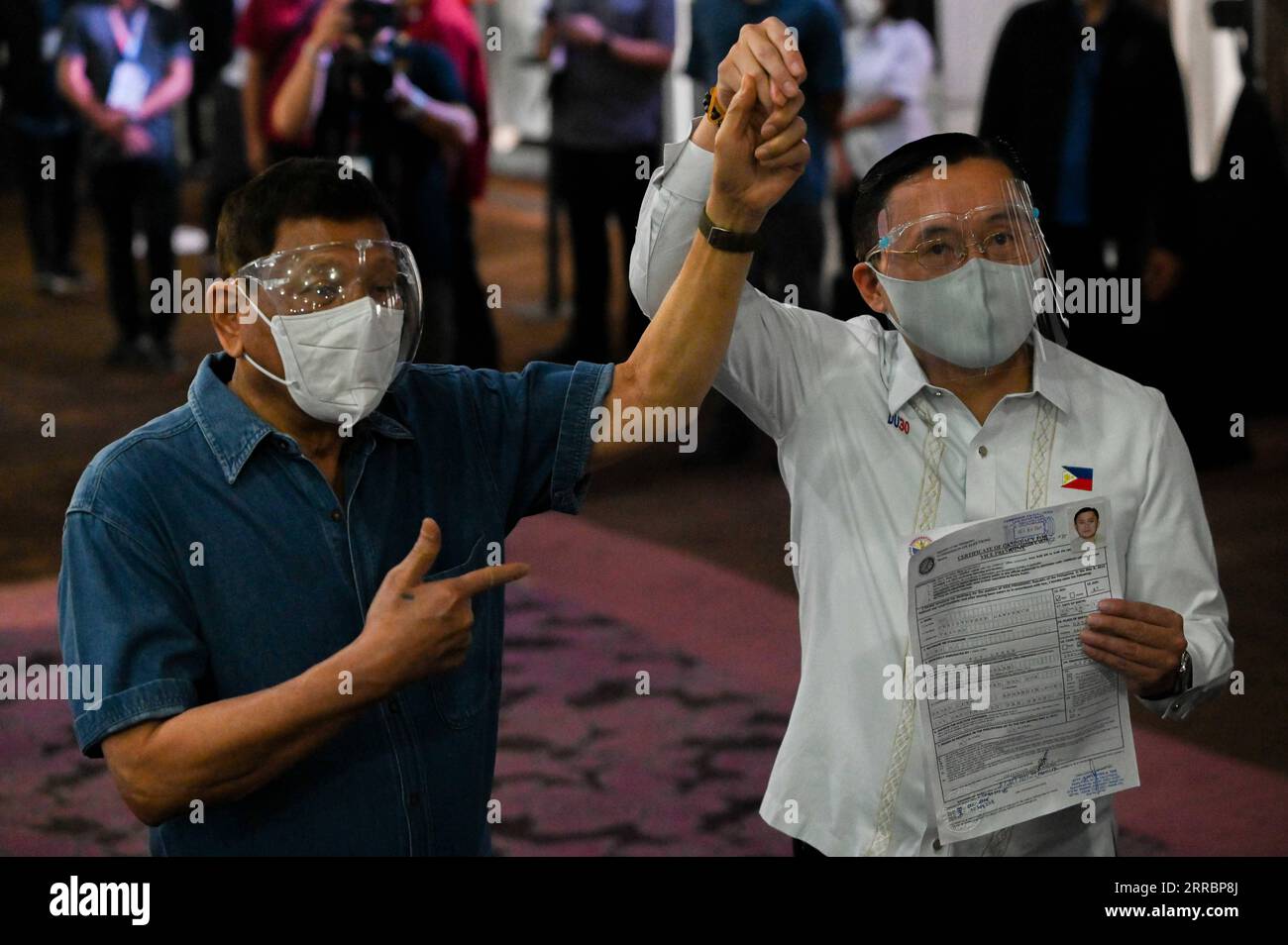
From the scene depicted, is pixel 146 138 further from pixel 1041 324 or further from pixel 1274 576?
pixel 1041 324

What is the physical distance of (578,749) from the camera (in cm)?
389

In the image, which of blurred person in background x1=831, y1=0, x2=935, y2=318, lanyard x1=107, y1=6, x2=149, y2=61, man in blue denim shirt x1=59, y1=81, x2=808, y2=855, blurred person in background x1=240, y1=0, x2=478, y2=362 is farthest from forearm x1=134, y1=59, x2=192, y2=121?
man in blue denim shirt x1=59, y1=81, x2=808, y2=855

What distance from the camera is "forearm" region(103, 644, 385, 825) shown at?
5.49ft

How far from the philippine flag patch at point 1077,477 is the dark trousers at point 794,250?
3.70 metres

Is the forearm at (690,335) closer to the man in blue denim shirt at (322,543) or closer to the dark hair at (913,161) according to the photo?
the man in blue denim shirt at (322,543)

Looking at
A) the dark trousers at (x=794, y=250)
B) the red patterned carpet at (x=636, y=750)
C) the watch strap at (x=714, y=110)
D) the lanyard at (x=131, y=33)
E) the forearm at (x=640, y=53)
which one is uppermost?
the lanyard at (x=131, y=33)

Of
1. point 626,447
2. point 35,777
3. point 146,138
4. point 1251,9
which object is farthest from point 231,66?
point 626,447

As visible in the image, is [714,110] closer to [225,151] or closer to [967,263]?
[967,263]

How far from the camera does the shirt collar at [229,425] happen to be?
184 centimetres

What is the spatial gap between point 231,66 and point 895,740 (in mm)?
7982

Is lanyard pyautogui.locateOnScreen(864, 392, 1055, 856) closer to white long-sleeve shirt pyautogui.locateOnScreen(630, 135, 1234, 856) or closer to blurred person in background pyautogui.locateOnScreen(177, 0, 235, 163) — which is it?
white long-sleeve shirt pyautogui.locateOnScreen(630, 135, 1234, 856)

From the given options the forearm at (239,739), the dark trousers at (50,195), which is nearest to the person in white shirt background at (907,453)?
the forearm at (239,739)

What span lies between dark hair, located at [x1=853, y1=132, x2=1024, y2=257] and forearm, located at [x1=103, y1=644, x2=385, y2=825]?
0.81 m
